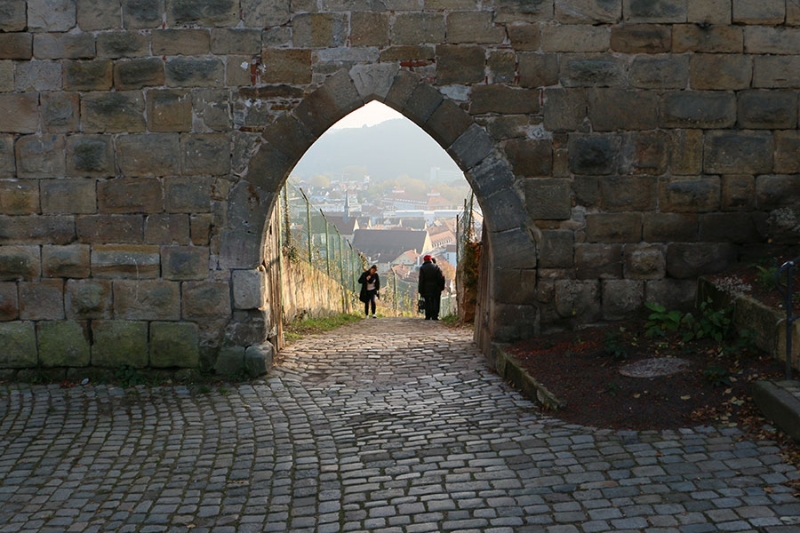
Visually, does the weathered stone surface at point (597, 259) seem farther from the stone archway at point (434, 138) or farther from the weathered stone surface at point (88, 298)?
the weathered stone surface at point (88, 298)

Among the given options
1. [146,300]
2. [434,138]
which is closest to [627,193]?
[434,138]

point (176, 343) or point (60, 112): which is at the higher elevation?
point (60, 112)

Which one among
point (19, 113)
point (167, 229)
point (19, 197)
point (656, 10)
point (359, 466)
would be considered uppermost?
point (656, 10)

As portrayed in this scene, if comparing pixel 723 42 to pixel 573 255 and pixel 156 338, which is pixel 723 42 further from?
pixel 156 338

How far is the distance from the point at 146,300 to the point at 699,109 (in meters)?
5.00

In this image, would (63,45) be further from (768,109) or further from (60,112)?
(768,109)

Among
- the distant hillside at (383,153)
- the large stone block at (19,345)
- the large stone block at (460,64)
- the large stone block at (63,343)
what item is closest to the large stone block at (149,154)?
the large stone block at (63,343)

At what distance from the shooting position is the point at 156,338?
23.2ft

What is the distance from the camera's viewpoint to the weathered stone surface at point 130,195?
6977 mm

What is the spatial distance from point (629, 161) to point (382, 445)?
3359 millimetres

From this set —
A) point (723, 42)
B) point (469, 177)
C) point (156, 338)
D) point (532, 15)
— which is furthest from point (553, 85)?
point (156, 338)

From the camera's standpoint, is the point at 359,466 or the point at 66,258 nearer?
the point at 359,466

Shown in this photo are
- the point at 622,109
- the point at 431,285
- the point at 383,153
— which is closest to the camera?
the point at 622,109

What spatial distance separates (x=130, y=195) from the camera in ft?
22.9
